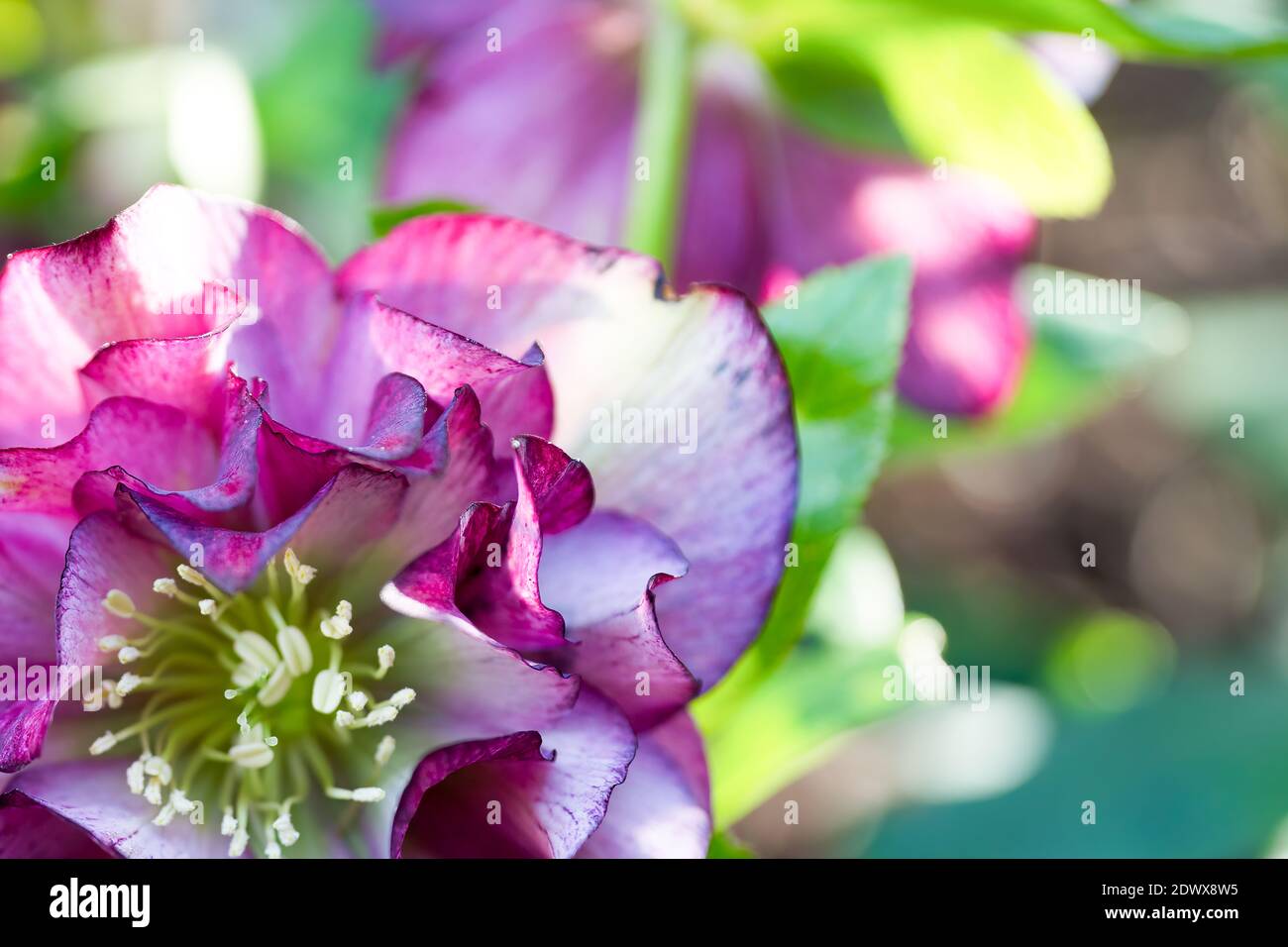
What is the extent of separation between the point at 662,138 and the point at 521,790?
1.06ft

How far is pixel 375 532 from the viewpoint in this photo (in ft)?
1.53

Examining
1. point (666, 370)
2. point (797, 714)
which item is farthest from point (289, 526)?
point (797, 714)

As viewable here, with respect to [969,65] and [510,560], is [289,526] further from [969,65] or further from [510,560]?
[969,65]

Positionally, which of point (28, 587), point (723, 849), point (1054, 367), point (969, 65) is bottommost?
point (723, 849)

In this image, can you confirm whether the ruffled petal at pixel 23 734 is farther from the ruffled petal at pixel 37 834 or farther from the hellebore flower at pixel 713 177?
the hellebore flower at pixel 713 177

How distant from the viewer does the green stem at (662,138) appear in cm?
64

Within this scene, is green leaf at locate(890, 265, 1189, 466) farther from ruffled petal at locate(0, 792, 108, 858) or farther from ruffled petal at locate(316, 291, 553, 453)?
ruffled petal at locate(0, 792, 108, 858)

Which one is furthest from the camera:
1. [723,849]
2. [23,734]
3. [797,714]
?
[797,714]

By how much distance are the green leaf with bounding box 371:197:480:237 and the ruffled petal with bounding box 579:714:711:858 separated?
205mm

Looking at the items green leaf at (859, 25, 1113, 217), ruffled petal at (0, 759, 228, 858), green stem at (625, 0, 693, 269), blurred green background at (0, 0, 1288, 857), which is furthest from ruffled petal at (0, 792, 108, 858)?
green leaf at (859, 25, 1113, 217)

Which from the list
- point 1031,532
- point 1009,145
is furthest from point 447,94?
point 1031,532

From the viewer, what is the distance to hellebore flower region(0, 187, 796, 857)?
42 cm

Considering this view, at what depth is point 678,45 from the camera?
0.67 metres

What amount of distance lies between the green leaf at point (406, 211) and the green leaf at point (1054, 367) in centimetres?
34
